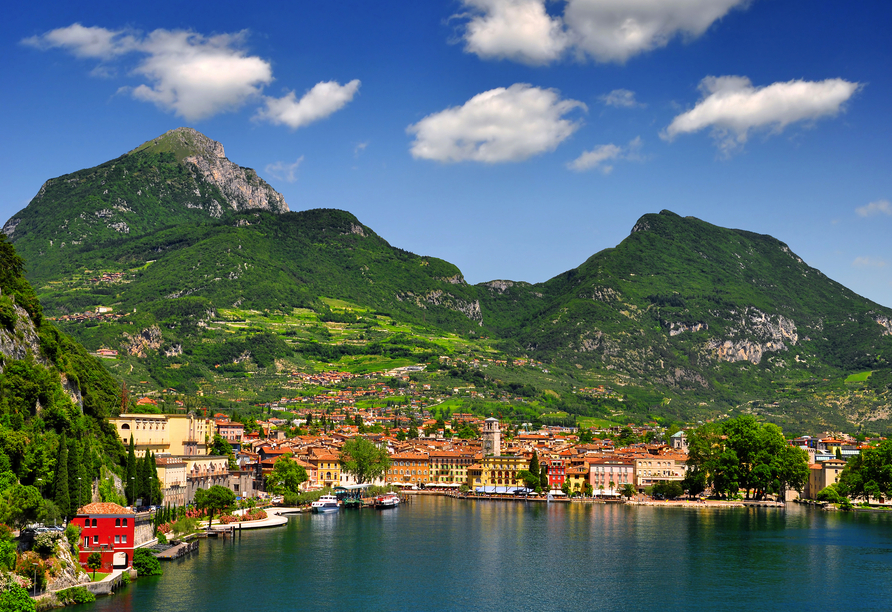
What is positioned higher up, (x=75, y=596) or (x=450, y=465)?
(x=450, y=465)

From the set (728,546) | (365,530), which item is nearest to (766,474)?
(728,546)

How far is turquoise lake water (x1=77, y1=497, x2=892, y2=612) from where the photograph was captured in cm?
5569

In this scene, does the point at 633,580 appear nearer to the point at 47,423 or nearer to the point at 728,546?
the point at 728,546

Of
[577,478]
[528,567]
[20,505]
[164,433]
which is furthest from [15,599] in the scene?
[577,478]

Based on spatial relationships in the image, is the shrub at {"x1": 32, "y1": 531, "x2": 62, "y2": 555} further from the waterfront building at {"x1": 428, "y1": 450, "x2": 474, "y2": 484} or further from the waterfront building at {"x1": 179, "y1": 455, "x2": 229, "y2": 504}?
the waterfront building at {"x1": 428, "y1": 450, "x2": 474, "y2": 484}

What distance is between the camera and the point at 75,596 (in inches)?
1918

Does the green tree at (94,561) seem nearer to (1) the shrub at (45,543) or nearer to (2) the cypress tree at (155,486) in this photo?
(1) the shrub at (45,543)

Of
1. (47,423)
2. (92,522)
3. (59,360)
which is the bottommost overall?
(92,522)

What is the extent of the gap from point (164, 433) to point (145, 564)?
32.1 meters

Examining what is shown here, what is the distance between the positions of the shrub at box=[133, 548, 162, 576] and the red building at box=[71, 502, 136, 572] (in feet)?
1.70

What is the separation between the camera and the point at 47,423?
201 feet

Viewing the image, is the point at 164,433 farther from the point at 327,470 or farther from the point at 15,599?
the point at 15,599

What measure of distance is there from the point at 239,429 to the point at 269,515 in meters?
41.5

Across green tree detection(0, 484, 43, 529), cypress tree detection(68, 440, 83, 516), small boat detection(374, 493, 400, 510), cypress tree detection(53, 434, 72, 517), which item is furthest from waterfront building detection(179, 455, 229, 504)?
green tree detection(0, 484, 43, 529)
